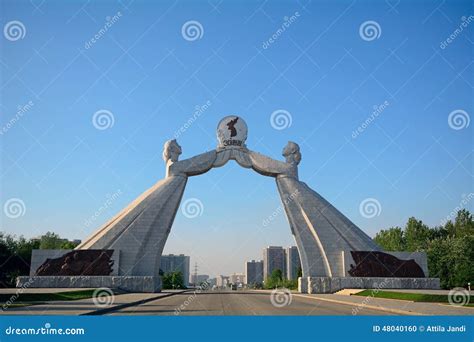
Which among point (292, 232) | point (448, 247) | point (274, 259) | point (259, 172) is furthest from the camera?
point (274, 259)

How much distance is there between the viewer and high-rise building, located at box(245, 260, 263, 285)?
114m

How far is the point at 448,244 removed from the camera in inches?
Answer: 1312

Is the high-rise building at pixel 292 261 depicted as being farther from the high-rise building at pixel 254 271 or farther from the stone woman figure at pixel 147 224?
the stone woman figure at pixel 147 224

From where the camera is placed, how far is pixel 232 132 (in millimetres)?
28516

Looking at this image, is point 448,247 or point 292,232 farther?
point 448,247

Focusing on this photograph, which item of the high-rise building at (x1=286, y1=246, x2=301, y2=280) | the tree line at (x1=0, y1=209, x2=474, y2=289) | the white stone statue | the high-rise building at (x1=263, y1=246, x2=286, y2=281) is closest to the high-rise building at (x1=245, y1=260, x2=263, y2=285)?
the high-rise building at (x1=263, y1=246, x2=286, y2=281)

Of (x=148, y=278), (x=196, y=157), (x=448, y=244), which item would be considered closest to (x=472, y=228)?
(x=448, y=244)

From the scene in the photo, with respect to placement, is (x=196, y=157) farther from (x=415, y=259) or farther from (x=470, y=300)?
(x=470, y=300)

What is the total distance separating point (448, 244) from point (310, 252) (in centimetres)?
1432

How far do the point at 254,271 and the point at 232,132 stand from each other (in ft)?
302

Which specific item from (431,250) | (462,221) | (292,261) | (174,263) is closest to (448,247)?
(431,250)

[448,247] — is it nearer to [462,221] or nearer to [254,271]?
[462,221]

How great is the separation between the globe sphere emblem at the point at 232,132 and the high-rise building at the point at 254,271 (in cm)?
8897

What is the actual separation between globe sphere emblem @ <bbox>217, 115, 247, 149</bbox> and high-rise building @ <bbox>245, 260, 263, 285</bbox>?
8897cm
